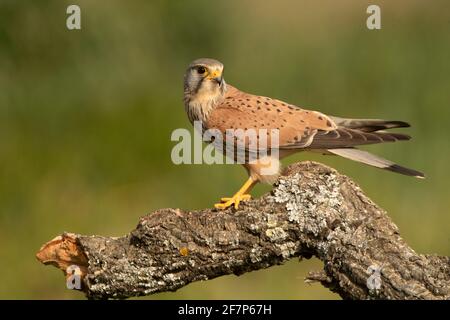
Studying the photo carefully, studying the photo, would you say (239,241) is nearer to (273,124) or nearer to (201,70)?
(273,124)

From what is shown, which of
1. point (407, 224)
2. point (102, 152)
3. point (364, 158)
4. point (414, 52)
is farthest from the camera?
point (414, 52)

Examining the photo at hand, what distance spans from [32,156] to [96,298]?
3.47 metres

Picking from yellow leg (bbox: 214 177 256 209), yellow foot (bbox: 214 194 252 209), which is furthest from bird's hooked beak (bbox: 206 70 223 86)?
yellow foot (bbox: 214 194 252 209)

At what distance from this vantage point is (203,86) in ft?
17.4

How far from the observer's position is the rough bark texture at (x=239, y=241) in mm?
4156

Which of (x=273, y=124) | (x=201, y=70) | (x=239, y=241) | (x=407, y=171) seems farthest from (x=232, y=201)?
(x=201, y=70)

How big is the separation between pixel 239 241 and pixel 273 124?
3.35ft

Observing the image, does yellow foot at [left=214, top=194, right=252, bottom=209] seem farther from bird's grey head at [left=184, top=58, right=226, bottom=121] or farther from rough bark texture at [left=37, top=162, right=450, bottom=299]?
bird's grey head at [left=184, top=58, right=226, bottom=121]

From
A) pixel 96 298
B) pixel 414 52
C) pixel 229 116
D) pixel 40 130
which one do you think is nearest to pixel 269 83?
pixel 414 52

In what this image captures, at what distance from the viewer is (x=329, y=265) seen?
4.09 m

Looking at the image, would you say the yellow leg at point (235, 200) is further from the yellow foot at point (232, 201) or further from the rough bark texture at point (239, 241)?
the rough bark texture at point (239, 241)

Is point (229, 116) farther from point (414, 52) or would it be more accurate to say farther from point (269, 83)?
point (414, 52)

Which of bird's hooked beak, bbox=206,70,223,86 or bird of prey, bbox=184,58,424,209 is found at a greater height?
bird's hooked beak, bbox=206,70,223,86

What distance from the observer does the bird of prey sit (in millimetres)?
4867
